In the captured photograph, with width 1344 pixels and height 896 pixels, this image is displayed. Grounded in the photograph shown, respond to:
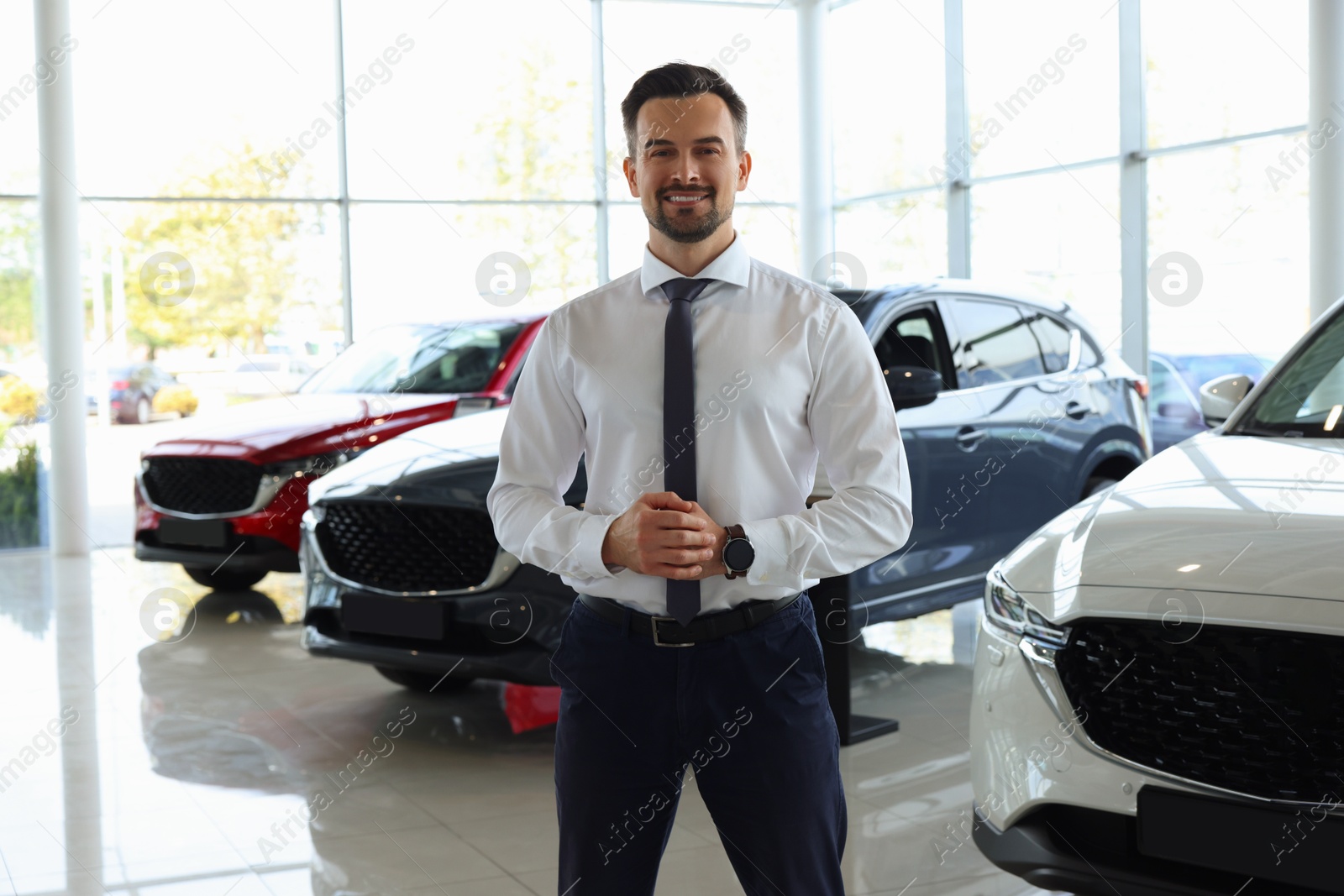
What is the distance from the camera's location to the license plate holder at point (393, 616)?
3.89 metres

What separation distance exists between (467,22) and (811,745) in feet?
34.7

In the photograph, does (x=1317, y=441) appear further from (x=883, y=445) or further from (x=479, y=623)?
(x=479, y=623)

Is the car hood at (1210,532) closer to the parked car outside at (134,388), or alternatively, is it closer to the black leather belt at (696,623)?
the black leather belt at (696,623)

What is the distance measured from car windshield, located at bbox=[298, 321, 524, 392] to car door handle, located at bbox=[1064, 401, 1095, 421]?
2600 mm

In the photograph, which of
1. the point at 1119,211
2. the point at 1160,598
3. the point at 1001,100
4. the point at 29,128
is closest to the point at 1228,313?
the point at 1119,211

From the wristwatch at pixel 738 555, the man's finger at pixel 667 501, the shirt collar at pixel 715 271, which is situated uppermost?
the shirt collar at pixel 715 271

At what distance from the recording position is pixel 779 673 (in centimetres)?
182

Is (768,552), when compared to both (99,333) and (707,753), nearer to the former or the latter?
(707,753)

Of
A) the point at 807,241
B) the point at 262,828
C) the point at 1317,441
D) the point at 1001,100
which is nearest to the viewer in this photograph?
the point at 1317,441

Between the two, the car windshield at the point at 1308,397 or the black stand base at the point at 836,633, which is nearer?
the car windshield at the point at 1308,397

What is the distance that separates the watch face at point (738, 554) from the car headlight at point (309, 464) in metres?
4.50

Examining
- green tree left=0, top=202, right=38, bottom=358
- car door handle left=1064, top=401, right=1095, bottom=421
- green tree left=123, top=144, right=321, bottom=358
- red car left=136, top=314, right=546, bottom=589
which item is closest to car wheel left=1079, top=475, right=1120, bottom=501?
car door handle left=1064, top=401, right=1095, bottom=421

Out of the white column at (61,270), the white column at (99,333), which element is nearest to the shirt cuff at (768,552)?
the white column at (61,270)

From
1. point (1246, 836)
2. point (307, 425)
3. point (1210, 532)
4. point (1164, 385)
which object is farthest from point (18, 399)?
point (1246, 836)
